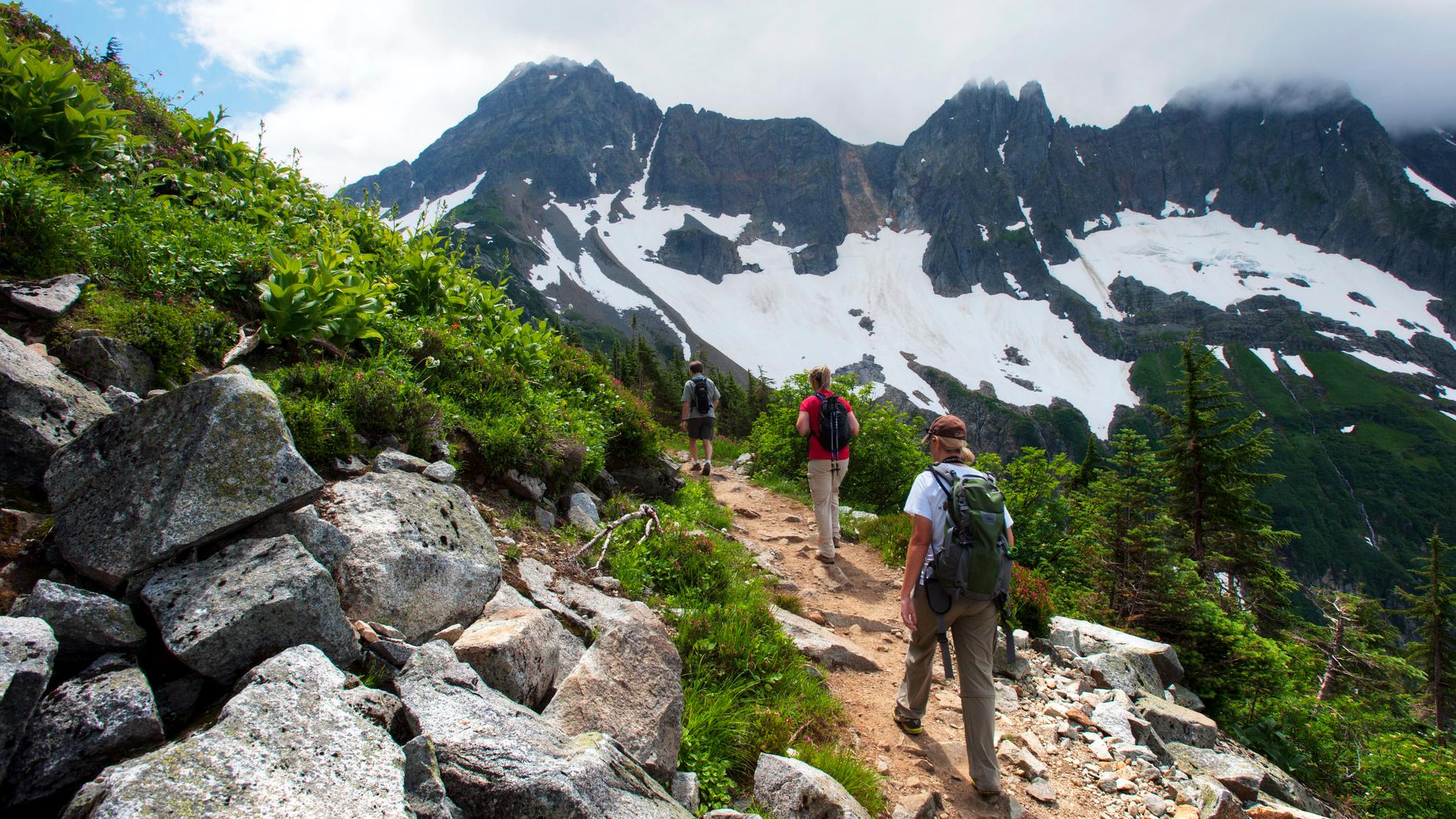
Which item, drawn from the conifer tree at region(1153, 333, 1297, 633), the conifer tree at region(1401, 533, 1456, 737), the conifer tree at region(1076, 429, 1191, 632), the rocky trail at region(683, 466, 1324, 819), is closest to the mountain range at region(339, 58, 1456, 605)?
the conifer tree at region(1401, 533, 1456, 737)

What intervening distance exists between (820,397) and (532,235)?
181775 mm

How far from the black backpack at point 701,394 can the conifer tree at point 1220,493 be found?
37.5 feet

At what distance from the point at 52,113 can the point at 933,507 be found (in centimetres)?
1005

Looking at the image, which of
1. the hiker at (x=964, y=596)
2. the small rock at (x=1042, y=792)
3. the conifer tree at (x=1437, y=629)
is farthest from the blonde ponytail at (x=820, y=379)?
the conifer tree at (x=1437, y=629)

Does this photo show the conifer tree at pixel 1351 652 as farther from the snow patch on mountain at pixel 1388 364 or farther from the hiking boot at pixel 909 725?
the snow patch on mountain at pixel 1388 364

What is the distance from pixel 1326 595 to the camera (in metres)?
16.8

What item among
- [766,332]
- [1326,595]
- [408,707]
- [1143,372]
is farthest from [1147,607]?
[1143,372]

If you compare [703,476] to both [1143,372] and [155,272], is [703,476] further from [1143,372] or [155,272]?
[1143,372]

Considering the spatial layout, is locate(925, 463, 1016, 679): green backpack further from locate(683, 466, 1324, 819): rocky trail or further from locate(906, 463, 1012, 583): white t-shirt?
locate(683, 466, 1324, 819): rocky trail

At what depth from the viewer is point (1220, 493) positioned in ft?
51.0

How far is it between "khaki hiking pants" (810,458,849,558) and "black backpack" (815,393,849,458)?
0.26 metres

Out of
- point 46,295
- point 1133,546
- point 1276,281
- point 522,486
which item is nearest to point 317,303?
point 46,295

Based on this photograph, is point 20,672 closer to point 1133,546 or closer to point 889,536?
point 889,536

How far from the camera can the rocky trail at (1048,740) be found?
4.75m
